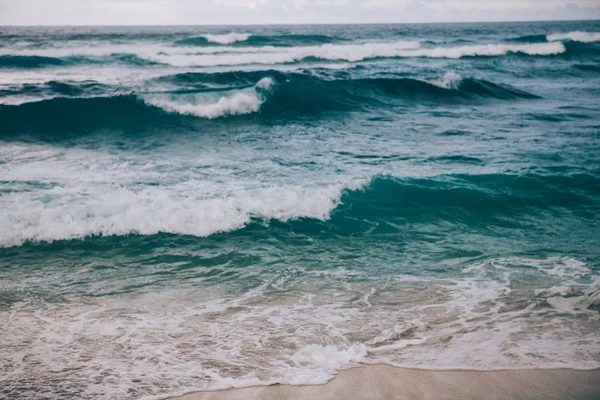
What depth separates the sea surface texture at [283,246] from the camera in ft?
12.0

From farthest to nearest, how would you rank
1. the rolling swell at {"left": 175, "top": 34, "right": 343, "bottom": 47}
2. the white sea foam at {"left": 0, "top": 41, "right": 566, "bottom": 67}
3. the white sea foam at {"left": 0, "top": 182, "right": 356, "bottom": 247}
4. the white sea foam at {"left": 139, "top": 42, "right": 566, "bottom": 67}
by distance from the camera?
the rolling swell at {"left": 175, "top": 34, "right": 343, "bottom": 47}, the white sea foam at {"left": 0, "top": 41, "right": 566, "bottom": 67}, the white sea foam at {"left": 139, "top": 42, "right": 566, "bottom": 67}, the white sea foam at {"left": 0, "top": 182, "right": 356, "bottom": 247}

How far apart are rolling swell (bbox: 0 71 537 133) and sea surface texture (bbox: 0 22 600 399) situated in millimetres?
145

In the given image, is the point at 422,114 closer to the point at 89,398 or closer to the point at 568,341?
the point at 568,341

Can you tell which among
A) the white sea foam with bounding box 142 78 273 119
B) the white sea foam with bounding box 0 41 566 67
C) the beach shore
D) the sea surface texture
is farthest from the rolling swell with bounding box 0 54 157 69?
the beach shore

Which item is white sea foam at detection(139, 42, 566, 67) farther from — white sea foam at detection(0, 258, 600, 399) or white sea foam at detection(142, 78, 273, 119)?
white sea foam at detection(0, 258, 600, 399)

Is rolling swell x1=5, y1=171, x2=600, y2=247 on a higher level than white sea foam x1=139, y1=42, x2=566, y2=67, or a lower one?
lower

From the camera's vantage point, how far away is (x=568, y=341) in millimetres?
3832

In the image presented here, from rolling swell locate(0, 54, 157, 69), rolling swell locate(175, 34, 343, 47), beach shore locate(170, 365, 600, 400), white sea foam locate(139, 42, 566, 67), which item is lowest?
beach shore locate(170, 365, 600, 400)

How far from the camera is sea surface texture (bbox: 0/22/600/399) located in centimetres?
367

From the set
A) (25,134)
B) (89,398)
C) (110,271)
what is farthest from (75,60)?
(89,398)

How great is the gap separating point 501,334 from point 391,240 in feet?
8.18

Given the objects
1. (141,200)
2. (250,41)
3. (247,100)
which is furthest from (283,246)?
(250,41)

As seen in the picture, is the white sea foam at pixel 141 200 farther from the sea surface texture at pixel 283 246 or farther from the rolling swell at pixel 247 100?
the rolling swell at pixel 247 100

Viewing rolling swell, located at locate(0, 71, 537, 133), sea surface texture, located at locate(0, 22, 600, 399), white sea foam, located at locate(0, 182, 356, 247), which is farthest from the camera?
rolling swell, located at locate(0, 71, 537, 133)
